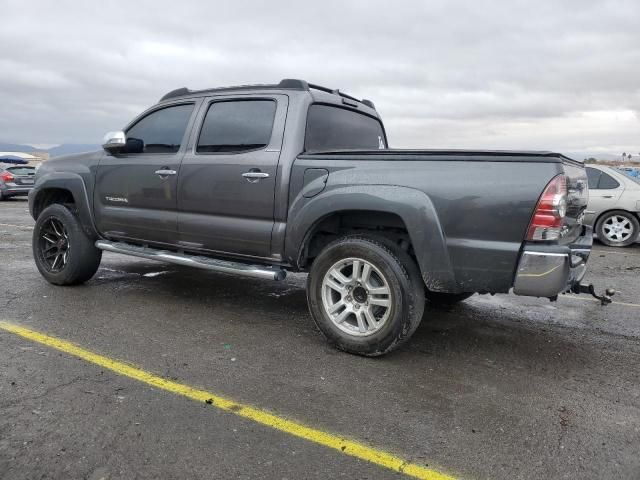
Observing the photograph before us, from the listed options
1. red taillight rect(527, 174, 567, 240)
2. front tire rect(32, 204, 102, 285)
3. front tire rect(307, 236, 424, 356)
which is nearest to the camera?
red taillight rect(527, 174, 567, 240)

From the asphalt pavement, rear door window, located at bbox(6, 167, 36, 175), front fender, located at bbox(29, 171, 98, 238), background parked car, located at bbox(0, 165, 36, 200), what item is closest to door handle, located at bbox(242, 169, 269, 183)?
Result: the asphalt pavement

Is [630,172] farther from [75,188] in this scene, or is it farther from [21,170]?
[21,170]

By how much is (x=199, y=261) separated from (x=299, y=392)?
181cm

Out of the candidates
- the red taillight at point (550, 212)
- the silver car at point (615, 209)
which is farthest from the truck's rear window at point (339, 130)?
the silver car at point (615, 209)

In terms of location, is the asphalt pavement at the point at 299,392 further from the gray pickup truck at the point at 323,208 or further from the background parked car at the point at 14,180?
the background parked car at the point at 14,180

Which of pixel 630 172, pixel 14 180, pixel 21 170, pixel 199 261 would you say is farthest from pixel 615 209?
pixel 21 170

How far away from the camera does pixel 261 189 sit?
165 inches

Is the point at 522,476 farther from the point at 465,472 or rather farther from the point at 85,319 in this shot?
the point at 85,319

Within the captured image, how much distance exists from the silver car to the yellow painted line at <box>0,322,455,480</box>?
29.5 feet

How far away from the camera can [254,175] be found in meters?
4.20

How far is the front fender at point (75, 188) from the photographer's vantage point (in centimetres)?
545

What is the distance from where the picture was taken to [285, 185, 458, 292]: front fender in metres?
3.45

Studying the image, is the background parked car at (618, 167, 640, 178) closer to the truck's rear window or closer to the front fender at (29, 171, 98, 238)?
the truck's rear window

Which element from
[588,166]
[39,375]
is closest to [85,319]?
[39,375]
